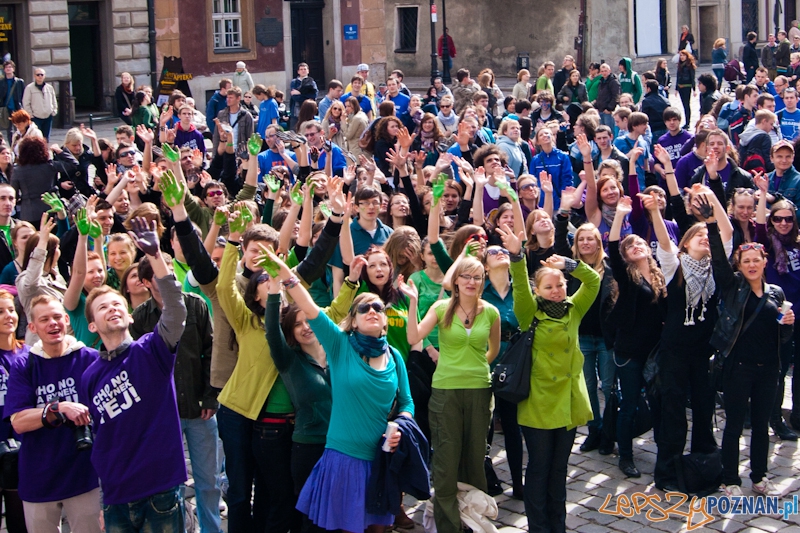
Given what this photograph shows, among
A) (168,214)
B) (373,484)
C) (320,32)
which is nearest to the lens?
(373,484)

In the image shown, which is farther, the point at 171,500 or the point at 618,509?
the point at 618,509

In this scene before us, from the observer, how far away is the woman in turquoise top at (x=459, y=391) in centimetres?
662

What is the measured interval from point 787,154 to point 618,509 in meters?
4.99

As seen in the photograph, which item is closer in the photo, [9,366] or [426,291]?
[9,366]

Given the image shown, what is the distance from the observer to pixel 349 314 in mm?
6184

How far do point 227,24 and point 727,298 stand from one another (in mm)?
23152

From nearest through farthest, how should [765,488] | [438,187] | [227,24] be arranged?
[765,488]
[438,187]
[227,24]

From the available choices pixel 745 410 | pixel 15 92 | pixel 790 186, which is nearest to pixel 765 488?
pixel 745 410

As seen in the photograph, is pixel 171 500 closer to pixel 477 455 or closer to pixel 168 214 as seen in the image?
pixel 477 455

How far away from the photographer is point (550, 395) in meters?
6.65

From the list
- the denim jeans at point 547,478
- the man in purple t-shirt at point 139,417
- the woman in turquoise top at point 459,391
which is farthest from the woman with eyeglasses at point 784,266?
the man in purple t-shirt at point 139,417

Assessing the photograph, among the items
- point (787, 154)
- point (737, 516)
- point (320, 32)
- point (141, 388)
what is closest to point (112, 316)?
point (141, 388)

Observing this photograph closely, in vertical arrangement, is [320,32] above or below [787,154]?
above

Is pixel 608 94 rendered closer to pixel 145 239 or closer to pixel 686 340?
pixel 686 340
